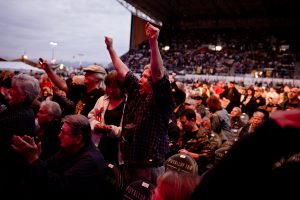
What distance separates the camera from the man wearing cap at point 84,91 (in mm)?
3635

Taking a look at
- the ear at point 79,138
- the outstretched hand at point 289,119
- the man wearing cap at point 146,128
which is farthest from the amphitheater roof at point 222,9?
the outstretched hand at point 289,119

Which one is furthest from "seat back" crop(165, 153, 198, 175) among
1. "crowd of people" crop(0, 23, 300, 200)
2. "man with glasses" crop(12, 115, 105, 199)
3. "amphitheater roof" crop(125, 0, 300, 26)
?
"amphitheater roof" crop(125, 0, 300, 26)

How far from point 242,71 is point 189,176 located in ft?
88.1

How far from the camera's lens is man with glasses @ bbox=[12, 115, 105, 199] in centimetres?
212

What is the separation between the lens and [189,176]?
5.32ft

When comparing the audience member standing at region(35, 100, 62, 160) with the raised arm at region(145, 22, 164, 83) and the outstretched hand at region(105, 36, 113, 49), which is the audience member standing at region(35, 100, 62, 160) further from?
the raised arm at region(145, 22, 164, 83)

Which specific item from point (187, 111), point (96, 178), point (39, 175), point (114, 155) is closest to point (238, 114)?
point (187, 111)

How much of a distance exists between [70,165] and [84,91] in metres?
1.75

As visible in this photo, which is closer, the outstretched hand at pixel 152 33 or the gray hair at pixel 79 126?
the outstretched hand at pixel 152 33

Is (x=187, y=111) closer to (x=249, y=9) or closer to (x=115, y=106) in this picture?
(x=115, y=106)

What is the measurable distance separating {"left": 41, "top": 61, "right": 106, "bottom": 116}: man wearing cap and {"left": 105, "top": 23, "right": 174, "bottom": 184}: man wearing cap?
3.24 feet

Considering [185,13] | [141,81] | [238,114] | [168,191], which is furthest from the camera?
[185,13]

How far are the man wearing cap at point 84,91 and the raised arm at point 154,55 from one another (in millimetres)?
1410

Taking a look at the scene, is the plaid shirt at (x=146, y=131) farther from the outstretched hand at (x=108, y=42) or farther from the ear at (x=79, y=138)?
the outstretched hand at (x=108, y=42)
